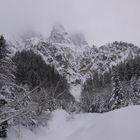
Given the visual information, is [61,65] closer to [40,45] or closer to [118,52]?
[40,45]

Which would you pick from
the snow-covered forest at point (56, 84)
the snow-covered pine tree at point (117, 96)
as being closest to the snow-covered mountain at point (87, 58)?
the snow-covered forest at point (56, 84)

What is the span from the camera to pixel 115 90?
130 feet

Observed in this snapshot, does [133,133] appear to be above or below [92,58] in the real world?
below

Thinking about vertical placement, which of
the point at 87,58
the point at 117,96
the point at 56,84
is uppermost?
the point at 87,58

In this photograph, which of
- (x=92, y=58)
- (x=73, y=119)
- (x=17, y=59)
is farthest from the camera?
(x=92, y=58)

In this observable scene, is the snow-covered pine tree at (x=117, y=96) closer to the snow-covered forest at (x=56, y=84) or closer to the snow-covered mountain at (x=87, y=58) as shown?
the snow-covered forest at (x=56, y=84)

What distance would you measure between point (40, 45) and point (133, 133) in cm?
15391

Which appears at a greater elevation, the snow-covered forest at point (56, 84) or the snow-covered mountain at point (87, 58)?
the snow-covered mountain at point (87, 58)

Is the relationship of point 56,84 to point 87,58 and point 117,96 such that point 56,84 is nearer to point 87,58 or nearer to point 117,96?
point 117,96

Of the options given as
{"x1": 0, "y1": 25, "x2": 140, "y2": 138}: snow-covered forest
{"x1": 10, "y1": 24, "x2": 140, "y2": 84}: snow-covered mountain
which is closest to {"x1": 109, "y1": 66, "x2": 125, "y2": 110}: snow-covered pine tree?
{"x1": 0, "y1": 25, "x2": 140, "y2": 138}: snow-covered forest

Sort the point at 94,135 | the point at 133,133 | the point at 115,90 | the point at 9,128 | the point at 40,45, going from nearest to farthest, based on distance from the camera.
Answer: the point at 133,133 → the point at 94,135 → the point at 9,128 → the point at 115,90 → the point at 40,45

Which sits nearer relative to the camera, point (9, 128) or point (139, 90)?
point (9, 128)

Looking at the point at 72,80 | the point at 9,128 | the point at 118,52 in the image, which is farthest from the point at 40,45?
the point at 9,128

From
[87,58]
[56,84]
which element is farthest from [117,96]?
[87,58]
